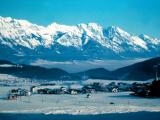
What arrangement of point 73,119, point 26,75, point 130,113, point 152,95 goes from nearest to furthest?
point 73,119 < point 130,113 < point 152,95 < point 26,75

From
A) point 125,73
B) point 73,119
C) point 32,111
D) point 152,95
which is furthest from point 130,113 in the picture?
point 125,73

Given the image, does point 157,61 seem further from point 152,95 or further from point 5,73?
point 152,95

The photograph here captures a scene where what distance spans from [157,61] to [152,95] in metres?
104

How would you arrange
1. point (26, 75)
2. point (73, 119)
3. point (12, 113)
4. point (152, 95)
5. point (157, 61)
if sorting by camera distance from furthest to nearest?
point (26, 75)
point (157, 61)
point (152, 95)
point (12, 113)
point (73, 119)

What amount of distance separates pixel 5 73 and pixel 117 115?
154906 millimetres

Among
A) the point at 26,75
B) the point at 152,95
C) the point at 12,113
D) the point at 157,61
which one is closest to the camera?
the point at 12,113

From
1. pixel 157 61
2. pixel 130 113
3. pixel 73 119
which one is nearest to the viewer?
pixel 73 119

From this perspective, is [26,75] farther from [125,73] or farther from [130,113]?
[130,113]

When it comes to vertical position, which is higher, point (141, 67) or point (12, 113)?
point (141, 67)

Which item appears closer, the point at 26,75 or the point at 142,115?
the point at 142,115

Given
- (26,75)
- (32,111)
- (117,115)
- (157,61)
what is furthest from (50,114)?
(26,75)

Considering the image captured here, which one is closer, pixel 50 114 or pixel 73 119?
pixel 73 119

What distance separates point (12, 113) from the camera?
5322cm

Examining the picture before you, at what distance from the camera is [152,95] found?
76.8 m
